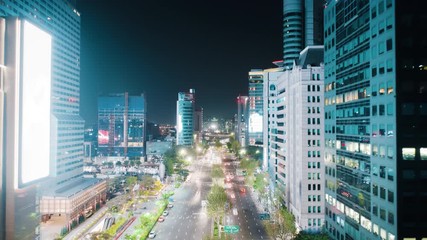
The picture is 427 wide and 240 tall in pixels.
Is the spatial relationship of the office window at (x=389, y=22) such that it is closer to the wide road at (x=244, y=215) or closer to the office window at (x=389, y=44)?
the office window at (x=389, y=44)

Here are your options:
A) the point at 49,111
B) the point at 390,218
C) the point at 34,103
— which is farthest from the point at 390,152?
the point at 34,103

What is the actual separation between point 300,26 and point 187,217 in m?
123

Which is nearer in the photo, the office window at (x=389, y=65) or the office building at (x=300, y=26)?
the office window at (x=389, y=65)

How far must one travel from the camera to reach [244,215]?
92438 millimetres

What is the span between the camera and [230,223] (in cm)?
8462

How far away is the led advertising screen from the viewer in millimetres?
22141

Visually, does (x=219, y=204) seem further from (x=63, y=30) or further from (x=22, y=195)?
(x=63, y=30)

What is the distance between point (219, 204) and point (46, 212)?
3919 centimetres

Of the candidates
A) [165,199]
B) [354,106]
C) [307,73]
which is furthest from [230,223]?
[354,106]

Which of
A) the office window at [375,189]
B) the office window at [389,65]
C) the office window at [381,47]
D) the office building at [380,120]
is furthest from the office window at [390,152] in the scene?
the office window at [381,47]

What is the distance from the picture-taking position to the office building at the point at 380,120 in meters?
39.6
